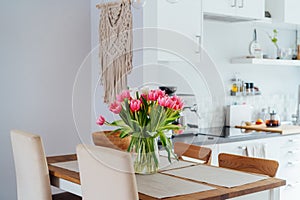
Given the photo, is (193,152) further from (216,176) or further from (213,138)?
(213,138)

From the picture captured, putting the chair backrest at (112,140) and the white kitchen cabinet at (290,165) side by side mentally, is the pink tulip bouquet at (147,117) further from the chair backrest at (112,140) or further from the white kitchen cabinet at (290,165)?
the white kitchen cabinet at (290,165)

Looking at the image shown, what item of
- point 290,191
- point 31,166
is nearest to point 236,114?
point 290,191

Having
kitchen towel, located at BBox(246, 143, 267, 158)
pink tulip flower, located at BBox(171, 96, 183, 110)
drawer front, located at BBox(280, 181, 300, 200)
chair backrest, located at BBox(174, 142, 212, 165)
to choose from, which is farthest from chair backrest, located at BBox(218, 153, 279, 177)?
drawer front, located at BBox(280, 181, 300, 200)

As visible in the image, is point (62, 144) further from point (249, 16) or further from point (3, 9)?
point (249, 16)

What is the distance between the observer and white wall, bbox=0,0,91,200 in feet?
12.5

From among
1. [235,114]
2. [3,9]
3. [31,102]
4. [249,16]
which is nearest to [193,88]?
[235,114]

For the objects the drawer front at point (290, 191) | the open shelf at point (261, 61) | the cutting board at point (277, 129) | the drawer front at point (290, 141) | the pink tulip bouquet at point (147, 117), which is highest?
the open shelf at point (261, 61)

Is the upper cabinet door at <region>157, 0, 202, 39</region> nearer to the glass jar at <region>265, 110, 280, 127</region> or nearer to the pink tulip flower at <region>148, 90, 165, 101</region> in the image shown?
the glass jar at <region>265, 110, 280, 127</region>

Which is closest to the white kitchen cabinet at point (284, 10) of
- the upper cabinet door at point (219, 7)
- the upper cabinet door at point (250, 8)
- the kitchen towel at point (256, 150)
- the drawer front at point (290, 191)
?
the upper cabinet door at point (250, 8)

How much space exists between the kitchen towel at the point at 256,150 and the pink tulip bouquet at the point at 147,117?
1.79 m

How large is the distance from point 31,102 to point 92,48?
81 centimetres

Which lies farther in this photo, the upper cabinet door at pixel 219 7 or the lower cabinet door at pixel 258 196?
the upper cabinet door at pixel 219 7

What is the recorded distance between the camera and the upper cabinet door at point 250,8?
161 inches

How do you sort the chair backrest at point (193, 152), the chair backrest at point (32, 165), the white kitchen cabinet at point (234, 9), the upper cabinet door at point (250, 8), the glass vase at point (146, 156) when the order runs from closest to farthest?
the glass vase at point (146, 156) < the chair backrest at point (32, 165) < the chair backrest at point (193, 152) < the white kitchen cabinet at point (234, 9) < the upper cabinet door at point (250, 8)
